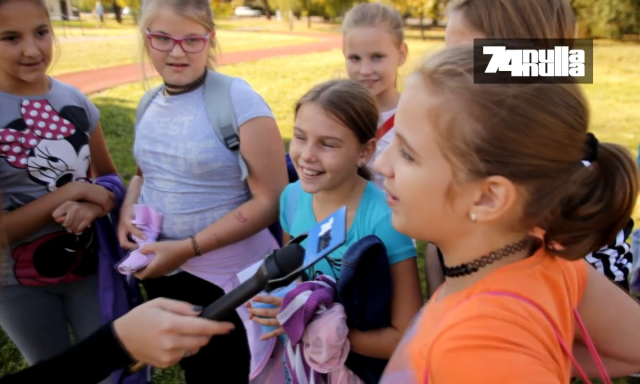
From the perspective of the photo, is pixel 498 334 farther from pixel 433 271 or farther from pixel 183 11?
pixel 183 11

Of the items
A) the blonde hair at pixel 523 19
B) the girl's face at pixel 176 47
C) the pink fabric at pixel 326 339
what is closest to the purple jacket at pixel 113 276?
the girl's face at pixel 176 47

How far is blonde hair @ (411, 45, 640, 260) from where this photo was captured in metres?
1.04

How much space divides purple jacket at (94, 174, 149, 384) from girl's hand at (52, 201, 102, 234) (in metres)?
0.15

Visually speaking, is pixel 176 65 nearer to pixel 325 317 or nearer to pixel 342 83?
pixel 342 83

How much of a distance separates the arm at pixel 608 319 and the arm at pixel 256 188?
3.65ft

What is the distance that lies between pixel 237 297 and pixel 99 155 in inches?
61.5

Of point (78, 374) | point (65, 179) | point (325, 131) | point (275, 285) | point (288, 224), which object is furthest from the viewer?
point (65, 179)

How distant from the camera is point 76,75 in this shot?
13.2 metres

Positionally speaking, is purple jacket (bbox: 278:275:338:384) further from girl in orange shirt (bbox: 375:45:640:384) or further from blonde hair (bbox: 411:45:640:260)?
blonde hair (bbox: 411:45:640:260)

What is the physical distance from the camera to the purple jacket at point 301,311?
1.42 meters

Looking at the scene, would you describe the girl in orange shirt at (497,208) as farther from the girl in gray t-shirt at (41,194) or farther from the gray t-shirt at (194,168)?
the girl in gray t-shirt at (41,194)

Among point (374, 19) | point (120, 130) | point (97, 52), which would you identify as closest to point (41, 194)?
point (374, 19)

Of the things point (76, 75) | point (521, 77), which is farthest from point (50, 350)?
point (76, 75)

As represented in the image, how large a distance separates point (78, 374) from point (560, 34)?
1.75 meters
